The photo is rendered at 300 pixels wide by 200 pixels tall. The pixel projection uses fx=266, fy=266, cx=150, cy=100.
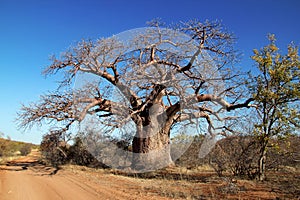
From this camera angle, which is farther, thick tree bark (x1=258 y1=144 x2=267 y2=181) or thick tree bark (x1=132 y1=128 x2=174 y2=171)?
thick tree bark (x1=132 y1=128 x2=174 y2=171)

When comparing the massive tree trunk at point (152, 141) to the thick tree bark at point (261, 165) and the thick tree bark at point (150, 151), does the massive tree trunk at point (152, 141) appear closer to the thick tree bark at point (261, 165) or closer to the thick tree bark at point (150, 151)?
the thick tree bark at point (150, 151)

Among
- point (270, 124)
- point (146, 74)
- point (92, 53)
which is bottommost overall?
point (270, 124)

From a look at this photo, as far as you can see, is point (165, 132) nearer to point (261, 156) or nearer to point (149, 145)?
point (149, 145)

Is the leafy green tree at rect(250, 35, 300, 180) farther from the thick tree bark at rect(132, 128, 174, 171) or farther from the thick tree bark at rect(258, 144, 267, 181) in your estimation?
the thick tree bark at rect(132, 128, 174, 171)

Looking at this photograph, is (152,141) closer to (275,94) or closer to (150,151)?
(150,151)

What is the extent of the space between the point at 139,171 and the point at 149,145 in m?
1.07

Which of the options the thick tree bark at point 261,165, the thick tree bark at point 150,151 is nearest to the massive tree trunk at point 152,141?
the thick tree bark at point 150,151

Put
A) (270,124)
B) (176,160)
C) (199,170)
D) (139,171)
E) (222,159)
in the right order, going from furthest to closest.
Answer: (176,160)
(199,170)
(139,171)
(222,159)
(270,124)

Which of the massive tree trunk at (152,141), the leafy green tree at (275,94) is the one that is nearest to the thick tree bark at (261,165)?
the leafy green tree at (275,94)

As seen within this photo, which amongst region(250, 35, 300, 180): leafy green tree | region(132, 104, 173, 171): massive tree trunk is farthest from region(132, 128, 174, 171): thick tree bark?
region(250, 35, 300, 180): leafy green tree

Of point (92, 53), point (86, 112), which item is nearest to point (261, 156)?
point (86, 112)

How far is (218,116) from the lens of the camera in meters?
11.2

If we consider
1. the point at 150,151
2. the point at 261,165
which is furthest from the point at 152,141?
the point at 261,165

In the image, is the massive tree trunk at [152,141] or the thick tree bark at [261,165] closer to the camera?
the thick tree bark at [261,165]
